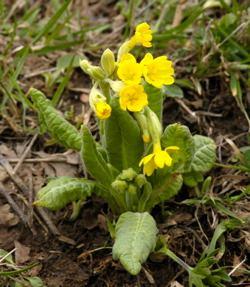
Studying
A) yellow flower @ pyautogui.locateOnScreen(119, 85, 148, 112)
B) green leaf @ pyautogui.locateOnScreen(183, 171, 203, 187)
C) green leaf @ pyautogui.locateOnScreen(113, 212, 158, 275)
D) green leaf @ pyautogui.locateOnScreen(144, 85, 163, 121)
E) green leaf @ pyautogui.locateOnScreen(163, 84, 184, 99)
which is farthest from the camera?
green leaf @ pyautogui.locateOnScreen(163, 84, 184, 99)

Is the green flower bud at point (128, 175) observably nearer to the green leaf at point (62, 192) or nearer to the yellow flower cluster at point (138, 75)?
the green leaf at point (62, 192)

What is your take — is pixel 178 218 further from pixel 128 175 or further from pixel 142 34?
pixel 142 34

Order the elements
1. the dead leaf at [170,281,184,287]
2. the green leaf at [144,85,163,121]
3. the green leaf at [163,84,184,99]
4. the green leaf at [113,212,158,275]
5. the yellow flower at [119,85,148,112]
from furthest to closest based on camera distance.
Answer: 1. the green leaf at [163,84,184,99]
2. the green leaf at [144,85,163,121]
3. the dead leaf at [170,281,184,287]
4. the yellow flower at [119,85,148,112]
5. the green leaf at [113,212,158,275]

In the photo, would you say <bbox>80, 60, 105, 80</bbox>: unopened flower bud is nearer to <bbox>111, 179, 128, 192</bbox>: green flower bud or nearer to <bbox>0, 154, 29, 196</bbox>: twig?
<bbox>111, 179, 128, 192</bbox>: green flower bud

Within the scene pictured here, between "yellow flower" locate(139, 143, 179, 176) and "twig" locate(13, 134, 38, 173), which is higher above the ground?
"yellow flower" locate(139, 143, 179, 176)

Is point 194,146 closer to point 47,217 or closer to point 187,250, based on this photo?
point 187,250

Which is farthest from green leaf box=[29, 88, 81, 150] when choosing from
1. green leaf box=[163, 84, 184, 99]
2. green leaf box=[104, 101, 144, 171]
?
green leaf box=[163, 84, 184, 99]

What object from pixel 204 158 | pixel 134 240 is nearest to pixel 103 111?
pixel 134 240

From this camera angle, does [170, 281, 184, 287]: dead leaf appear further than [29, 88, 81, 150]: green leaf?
No
